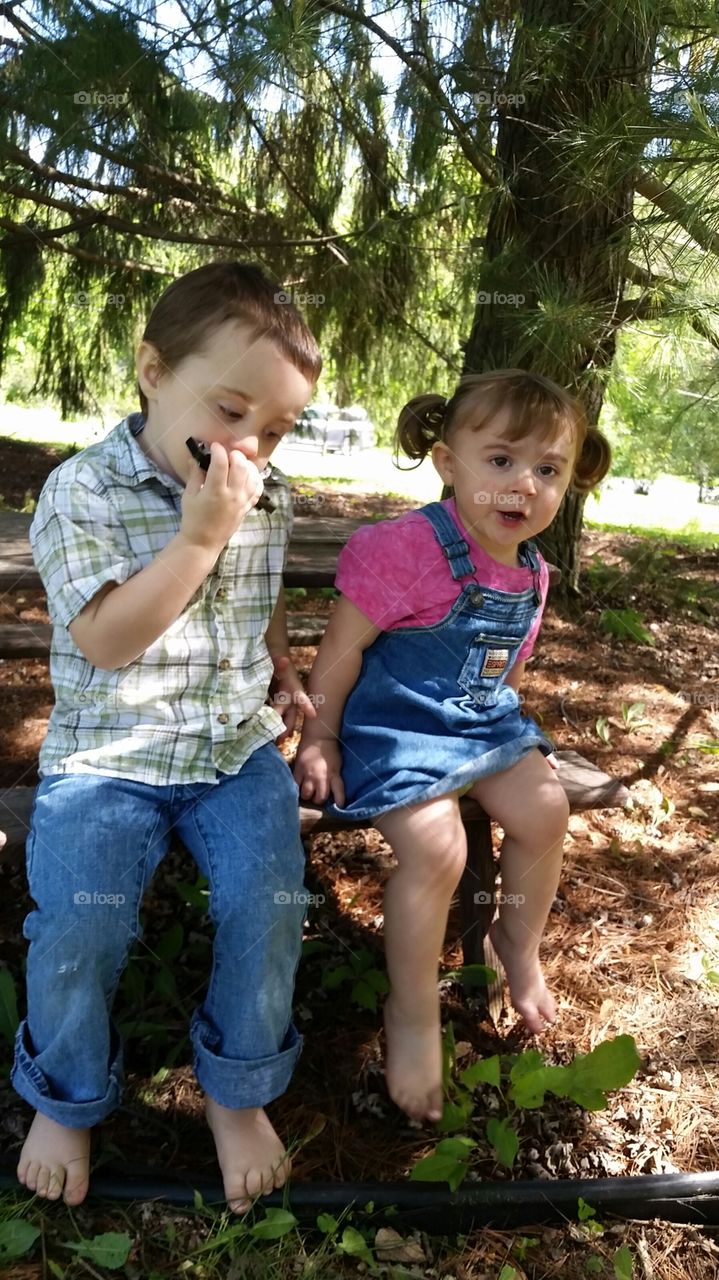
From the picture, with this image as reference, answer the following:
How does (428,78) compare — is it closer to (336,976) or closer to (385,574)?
(385,574)

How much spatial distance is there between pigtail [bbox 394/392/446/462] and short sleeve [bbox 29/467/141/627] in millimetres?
721

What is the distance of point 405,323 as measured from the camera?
3.59 meters

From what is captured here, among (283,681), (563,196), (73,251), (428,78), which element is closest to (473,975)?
(283,681)

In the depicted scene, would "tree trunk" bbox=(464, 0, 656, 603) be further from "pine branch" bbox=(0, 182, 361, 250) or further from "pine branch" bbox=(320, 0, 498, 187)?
"pine branch" bbox=(0, 182, 361, 250)

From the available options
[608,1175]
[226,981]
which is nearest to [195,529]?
[226,981]

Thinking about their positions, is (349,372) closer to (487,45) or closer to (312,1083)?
(487,45)

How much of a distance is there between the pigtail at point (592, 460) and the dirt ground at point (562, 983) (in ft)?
3.28

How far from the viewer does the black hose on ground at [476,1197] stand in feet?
4.98

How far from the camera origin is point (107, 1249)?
139 cm

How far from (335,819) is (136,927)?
436mm

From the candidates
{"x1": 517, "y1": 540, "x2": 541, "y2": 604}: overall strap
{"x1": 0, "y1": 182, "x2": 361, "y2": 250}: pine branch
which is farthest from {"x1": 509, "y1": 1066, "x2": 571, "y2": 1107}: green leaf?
{"x1": 0, "y1": 182, "x2": 361, "y2": 250}: pine branch

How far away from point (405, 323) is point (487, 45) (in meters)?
1.03

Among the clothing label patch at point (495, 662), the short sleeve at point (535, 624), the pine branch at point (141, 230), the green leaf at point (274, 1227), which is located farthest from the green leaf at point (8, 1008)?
the pine branch at point (141, 230)

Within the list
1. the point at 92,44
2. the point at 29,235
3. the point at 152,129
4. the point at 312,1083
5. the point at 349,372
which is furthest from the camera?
the point at 349,372
